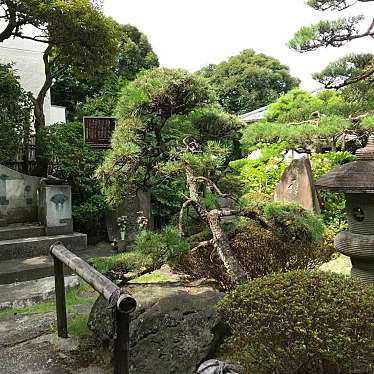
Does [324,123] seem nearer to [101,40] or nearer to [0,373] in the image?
[0,373]

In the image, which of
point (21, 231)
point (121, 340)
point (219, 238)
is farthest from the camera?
point (21, 231)

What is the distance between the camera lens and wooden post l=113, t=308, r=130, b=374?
2.27 metres

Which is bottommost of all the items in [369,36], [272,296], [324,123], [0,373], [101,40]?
[0,373]

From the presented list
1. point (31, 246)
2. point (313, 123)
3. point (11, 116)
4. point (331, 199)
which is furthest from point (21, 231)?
point (331, 199)

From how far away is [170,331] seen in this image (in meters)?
3.25

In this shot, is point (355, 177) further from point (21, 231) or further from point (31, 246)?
point (21, 231)

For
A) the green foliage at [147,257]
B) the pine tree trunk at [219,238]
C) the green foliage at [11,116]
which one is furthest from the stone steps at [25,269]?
the pine tree trunk at [219,238]

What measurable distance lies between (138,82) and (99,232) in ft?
19.8

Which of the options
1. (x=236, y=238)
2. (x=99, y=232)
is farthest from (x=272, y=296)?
(x=99, y=232)

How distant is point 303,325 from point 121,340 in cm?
104

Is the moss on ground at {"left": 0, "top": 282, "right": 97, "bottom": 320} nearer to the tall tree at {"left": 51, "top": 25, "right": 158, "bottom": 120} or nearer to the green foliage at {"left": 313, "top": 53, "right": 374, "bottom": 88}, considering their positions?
the green foliage at {"left": 313, "top": 53, "right": 374, "bottom": 88}

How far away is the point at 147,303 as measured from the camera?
3.56 meters

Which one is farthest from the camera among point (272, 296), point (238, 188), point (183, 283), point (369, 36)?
point (238, 188)

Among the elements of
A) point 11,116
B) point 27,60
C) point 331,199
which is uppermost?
point 27,60
